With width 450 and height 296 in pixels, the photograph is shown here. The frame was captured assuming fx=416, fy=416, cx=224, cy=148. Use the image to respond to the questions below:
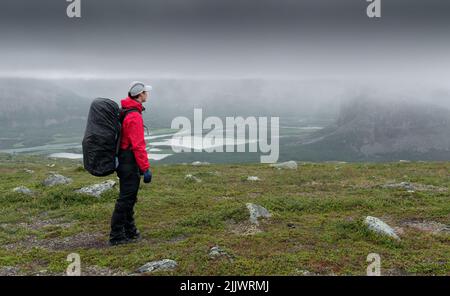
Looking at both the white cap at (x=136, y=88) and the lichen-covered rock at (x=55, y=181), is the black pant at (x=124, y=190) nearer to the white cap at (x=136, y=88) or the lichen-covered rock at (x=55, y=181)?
the white cap at (x=136, y=88)

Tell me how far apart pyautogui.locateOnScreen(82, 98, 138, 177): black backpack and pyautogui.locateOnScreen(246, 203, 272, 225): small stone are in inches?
246

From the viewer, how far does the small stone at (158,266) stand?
11633 millimetres

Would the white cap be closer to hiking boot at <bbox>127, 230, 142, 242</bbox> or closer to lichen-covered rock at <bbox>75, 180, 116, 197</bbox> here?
hiking boot at <bbox>127, 230, 142, 242</bbox>

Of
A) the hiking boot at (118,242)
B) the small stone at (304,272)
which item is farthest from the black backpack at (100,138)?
the small stone at (304,272)

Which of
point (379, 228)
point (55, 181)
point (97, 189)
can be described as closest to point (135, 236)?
point (97, 189)

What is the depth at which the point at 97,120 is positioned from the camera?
1276 cm

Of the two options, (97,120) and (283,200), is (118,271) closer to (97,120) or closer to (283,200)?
(97,120)

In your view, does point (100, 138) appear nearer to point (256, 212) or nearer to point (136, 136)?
point (136, 136)

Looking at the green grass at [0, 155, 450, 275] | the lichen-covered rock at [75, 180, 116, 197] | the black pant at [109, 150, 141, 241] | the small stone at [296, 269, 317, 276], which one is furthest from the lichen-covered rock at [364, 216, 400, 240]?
the lichen-covered rock at [75, 180, 116, 197]

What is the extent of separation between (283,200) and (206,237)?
19.8ft

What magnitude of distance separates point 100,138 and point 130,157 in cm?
118

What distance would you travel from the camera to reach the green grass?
12.1 meters
